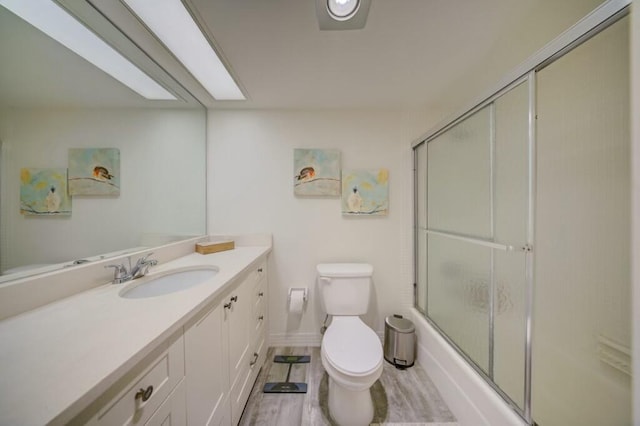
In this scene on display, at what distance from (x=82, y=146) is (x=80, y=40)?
0.48m

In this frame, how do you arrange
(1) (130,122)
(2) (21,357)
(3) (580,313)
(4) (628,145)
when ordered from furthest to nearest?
(1) (130,122), (3) (580,313), (4) (628,145), (2) (21,357)

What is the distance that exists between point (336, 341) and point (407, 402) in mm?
611

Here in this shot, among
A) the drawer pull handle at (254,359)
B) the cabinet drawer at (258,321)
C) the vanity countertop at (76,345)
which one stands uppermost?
the vanity countertop at (76,345)

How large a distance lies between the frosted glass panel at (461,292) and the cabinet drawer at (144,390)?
1.50 meters

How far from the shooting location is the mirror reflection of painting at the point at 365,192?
1822 mm

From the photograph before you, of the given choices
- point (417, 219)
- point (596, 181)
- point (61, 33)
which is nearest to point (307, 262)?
point (417, 219)

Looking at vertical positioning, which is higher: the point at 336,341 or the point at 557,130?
the point at 557,130

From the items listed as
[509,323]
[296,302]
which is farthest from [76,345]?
[509,323]

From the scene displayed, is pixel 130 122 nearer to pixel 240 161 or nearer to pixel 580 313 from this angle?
pixel 240 161

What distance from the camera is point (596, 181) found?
2.95 feet

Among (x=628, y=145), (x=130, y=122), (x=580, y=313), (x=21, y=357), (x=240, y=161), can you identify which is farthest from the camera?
(x=240, y=161)

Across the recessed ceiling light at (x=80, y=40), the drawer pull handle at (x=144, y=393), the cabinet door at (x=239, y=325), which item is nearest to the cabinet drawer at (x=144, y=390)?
the drawer pull handle at (x=144, y=393)

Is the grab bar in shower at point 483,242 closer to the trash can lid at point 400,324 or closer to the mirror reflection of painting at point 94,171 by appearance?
the trash can lid at point 400,324

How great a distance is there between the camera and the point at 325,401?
4.24 ft
